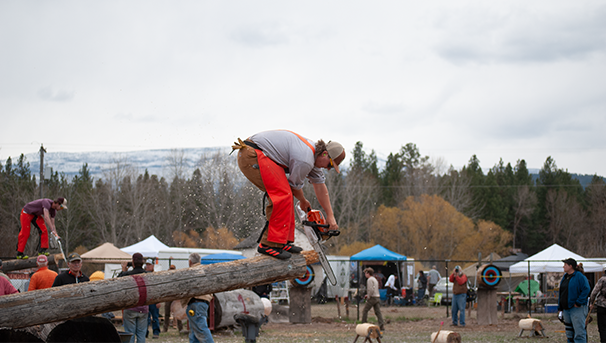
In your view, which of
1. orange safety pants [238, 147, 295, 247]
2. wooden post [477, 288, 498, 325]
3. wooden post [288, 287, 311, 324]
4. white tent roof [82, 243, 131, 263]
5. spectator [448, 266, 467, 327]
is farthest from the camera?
white tent roof [82, 243, 131, 263]

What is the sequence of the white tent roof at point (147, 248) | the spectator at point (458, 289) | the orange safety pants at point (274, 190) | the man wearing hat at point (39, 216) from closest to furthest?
the orange safety pants at point (274, 190)
the man wearing hat at point (39, 216)
the spectator at point (458, 289)
the white tent roof at point (147, 248)

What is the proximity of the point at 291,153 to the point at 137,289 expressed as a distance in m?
2.30

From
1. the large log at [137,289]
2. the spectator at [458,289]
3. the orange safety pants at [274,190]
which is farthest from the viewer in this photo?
the spectator at [458,289]

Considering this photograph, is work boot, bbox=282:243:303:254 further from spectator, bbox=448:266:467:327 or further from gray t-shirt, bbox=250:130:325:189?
spectator, bbox=448:266:467:327

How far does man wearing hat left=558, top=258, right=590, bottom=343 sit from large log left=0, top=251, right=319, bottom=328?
6553mm

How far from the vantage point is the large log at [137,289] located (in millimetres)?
5555

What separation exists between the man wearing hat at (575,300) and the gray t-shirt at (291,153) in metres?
6.99

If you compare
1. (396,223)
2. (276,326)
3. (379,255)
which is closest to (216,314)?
(276,326)

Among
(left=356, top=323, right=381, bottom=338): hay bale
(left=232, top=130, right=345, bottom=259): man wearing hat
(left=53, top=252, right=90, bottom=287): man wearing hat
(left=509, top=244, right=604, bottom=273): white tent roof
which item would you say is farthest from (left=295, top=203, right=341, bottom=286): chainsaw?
(left=509, top=244, right=604, bottom=273): white tent roof

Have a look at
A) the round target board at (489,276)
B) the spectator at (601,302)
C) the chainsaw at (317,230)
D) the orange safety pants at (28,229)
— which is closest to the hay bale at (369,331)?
the spectator at (601,302)

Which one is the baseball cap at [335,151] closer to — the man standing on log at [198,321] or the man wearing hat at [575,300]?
the man standing on log at [198,321]

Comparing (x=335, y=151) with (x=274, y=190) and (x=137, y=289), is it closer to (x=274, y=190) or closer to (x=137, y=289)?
(x=274, y=190)

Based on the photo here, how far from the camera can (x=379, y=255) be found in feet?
82.9

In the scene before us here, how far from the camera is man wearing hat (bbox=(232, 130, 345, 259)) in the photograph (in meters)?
6.01
